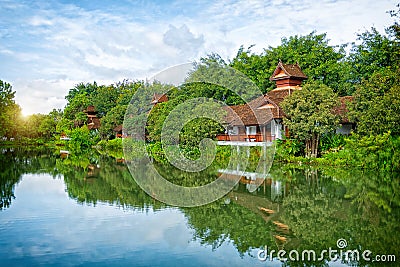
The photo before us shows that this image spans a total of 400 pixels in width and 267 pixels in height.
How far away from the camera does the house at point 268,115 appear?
22.8m

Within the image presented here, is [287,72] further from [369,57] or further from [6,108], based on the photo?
[6,108]

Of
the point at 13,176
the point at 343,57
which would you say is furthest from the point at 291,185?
the point at 343,57

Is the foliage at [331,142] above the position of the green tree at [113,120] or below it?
below

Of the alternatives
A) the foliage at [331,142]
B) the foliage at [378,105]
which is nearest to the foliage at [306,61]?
the foliage at [331,142]

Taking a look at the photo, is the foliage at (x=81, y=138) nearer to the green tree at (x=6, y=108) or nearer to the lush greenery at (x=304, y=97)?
the lush greenery at (x=304, y=97)

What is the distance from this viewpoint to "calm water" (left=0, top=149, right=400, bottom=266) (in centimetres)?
707

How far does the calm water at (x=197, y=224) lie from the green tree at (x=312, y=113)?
203 inches

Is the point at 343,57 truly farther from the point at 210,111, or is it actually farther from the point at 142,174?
the point at 142,174

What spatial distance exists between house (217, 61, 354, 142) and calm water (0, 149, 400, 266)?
7.91 meters

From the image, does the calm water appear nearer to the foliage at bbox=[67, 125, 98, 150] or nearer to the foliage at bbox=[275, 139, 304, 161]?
the foliage at bbox=[275, 139, 304, 161]

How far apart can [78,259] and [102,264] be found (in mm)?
509

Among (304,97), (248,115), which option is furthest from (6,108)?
(304,97)

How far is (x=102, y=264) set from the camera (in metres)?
6.67

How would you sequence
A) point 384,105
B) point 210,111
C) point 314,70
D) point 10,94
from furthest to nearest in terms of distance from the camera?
1. point 10,94
2. point 314,70
3. point 210,111
4. point 384,105
